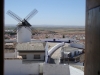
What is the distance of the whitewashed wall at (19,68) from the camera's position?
11.2 meters

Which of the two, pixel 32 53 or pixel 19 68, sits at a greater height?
pixel 32 53

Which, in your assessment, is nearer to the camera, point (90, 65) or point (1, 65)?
point (1, 65)

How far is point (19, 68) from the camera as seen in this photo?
1144 cm

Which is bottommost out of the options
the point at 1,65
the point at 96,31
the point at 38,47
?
the point at 38,47

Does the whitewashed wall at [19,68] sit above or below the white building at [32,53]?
below

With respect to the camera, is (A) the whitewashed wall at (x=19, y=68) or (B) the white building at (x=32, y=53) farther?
(B) the white building at (x=32, y=53)

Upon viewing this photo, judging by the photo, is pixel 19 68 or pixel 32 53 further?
pixel 32 53

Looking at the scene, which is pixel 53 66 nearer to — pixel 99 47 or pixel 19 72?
pixel 19 72

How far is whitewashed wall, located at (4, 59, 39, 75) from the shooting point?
11.2 metres

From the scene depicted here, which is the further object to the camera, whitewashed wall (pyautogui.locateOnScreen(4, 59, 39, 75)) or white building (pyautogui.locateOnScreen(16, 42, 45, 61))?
white building (pyautogui.locateOnScreen(16, 42, 45, 61))

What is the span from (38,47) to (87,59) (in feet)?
47.5

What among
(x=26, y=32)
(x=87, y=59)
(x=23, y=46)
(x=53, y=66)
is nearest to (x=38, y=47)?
(x=23, y=46)

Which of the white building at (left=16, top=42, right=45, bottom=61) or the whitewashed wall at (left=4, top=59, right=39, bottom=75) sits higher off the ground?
the white building at (left=16, top=42, right=45, bottom=61)

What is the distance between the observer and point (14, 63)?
11.3 metres
